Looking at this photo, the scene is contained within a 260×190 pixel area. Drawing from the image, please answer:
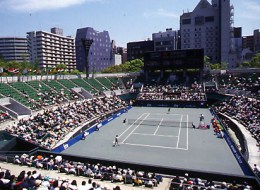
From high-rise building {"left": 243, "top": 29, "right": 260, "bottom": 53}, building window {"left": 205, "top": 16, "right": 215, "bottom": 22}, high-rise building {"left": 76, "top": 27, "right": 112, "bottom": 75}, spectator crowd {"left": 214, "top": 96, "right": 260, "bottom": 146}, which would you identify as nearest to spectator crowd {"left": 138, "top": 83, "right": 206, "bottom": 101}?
spectator crowd {"left": 214, "top": 96, "right": 260, "bottom": 146}

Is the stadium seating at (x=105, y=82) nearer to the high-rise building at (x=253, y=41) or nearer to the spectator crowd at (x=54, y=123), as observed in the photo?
the spectator crowd at (x=54, y=123)

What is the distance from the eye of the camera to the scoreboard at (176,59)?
62.6 m

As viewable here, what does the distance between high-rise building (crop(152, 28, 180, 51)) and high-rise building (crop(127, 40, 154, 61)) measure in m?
4.59

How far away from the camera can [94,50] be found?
146875 millimetres

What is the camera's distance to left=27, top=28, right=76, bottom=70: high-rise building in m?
133

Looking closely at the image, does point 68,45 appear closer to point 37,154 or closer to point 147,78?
point 147,78

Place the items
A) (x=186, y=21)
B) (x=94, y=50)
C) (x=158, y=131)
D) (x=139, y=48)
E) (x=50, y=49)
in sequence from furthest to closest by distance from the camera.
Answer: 1. (x=94, y=50)
2. (x=139, y=48)
3. (x=50, y=49)
4. (x=186, y=21)
5. (x=158, y=131)

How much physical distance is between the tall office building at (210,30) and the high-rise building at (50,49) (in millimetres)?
69690

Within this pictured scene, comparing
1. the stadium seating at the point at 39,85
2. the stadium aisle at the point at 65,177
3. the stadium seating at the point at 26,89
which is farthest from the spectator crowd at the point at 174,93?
the stadium aisle at the point at 65,177

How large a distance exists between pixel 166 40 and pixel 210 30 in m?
23.6

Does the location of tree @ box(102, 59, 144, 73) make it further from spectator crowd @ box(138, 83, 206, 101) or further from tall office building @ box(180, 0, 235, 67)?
spectator crowd @ box(138, 83, 206, 101)

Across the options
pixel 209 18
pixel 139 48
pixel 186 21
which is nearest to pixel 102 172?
Answer: pixel 209 18

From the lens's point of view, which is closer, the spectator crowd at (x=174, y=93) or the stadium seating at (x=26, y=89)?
the stadium seating at (x=26, y=89)

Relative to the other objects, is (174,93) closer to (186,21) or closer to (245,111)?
(245,111)
